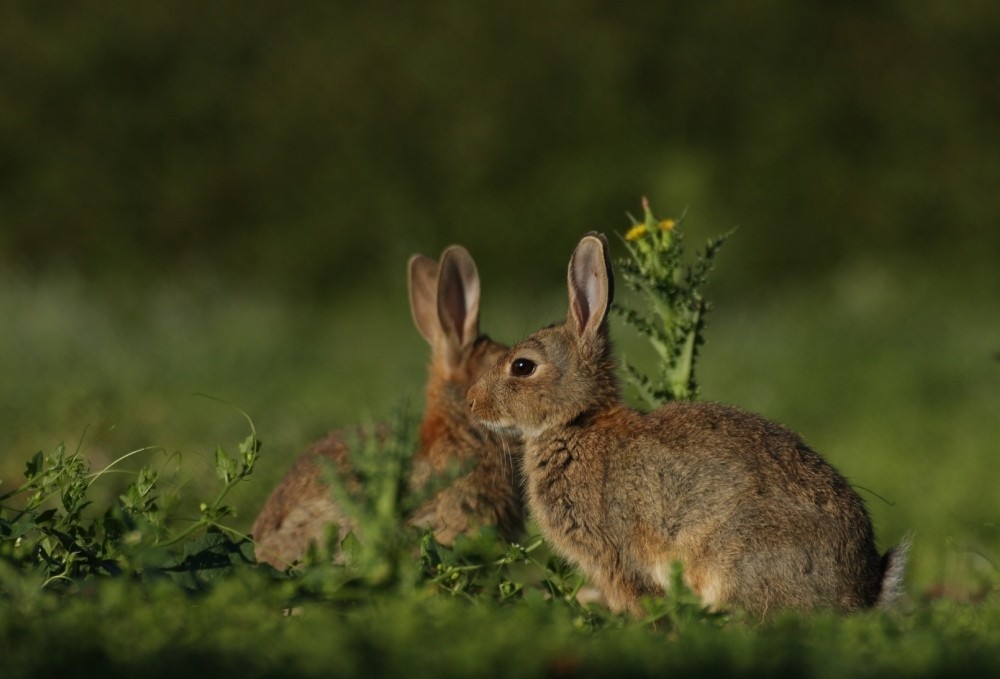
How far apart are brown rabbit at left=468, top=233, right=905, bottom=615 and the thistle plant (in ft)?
0.42

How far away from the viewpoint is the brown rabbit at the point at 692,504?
4.17 m

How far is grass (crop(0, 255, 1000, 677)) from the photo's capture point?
301 centimetres

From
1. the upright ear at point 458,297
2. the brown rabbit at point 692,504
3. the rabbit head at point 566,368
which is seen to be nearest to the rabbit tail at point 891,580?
the brown rabbit at point 692,504

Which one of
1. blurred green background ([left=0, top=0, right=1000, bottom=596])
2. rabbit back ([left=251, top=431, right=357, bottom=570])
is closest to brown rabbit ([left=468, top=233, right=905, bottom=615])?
rabbit back ([left=251, top=431, right=357, bottom=570])

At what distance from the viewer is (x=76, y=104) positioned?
1537 centimetres

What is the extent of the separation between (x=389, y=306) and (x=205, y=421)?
6211 mm

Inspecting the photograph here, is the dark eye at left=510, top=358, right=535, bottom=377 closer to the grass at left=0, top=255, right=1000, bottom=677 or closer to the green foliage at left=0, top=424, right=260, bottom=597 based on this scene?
the grass at left=0, top=255, right=1000, bottom=677

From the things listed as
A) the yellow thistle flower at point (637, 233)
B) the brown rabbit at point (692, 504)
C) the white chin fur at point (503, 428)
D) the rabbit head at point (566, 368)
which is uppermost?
the yellow thistle flower at point (637, 233)

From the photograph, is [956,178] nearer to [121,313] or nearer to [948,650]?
[121,313]

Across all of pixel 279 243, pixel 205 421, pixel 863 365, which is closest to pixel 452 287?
pixel 205 421

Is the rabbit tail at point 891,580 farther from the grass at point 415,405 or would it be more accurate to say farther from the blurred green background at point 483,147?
the blurred green background at point 483,147

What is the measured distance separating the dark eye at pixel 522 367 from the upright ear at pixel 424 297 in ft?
4.54

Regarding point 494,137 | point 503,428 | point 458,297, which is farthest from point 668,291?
point 494,137

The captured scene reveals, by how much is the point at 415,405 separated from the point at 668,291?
1.59 meters
